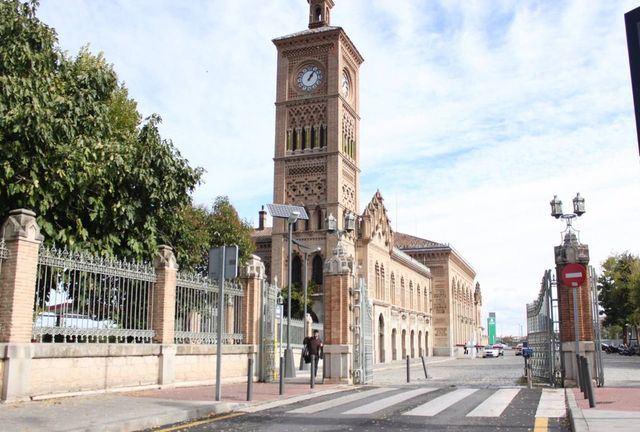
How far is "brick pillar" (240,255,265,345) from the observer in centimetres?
1786

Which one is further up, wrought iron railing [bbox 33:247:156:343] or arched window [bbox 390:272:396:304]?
arched window [bbox 390:272:396:304]

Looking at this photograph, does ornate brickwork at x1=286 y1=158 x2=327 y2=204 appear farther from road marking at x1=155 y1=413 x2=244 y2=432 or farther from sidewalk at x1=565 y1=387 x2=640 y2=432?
road marking at x1=155 y1=413 x2=244 y2=432

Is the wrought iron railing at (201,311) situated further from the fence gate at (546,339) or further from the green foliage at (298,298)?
the green foliage at (298,298)

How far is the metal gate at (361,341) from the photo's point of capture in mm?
18719

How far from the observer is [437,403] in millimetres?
12438

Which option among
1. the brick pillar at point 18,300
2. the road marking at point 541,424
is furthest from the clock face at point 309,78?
the road marking at point 541,424

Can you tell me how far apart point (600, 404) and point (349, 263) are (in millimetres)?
8803

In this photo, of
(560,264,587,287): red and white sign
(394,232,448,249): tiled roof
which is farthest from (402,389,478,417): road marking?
(394,232,448,249): tiled roof

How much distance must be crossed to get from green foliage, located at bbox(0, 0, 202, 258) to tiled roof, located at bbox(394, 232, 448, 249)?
61257 mm

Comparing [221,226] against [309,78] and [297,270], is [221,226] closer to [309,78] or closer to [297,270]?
[297,270]

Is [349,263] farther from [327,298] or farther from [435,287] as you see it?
[435,287]

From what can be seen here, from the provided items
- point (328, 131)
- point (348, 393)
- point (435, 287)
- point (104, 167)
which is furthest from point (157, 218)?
point (435, 287)

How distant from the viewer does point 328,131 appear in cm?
5684

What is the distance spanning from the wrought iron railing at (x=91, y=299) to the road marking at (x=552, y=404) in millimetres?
8086
